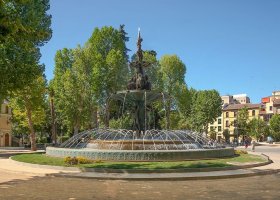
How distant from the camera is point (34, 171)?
17.6m

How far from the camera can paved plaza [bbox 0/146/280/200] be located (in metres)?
11.6

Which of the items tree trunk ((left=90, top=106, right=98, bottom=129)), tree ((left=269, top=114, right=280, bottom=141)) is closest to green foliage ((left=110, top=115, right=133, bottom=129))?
tree trunk ((left=90, top=106, right=98, bottom=129))

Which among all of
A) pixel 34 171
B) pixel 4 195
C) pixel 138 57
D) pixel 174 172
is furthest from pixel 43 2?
pixel 4 195

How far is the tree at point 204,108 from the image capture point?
242 feet

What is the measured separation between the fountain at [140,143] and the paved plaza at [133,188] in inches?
192

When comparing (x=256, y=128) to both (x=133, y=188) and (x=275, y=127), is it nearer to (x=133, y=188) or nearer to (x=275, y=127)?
(x=275, y=127)

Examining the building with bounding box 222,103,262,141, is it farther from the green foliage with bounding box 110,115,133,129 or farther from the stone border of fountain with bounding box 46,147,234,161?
the stone border of fountain with bounding box 46,147,234,161

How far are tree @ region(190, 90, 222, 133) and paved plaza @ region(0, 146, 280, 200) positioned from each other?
190 feet

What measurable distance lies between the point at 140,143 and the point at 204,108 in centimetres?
5263

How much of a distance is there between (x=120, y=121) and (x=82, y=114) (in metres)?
5.49

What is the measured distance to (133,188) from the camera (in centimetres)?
1319

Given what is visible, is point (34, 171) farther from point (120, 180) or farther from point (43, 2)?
point (43, 2)

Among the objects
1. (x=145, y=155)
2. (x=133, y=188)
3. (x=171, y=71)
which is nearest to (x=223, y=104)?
(x=171, y=71)

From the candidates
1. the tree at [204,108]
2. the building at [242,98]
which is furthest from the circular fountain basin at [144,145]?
the building at [242,98]
